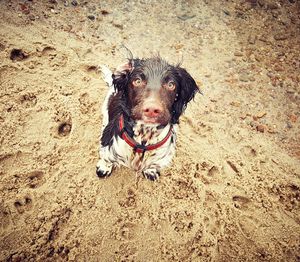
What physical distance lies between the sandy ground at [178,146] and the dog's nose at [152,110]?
1.30m

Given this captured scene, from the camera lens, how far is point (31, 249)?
2607 millimetres

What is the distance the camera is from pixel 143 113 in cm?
222

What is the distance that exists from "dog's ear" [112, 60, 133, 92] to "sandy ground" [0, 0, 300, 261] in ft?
3.64

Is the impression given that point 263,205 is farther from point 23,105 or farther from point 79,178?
point 23,105

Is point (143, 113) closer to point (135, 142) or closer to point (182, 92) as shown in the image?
point (135, 142)

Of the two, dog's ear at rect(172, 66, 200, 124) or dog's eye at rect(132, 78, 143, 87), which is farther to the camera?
dog's ear at rect(172, 66, 200, 124)

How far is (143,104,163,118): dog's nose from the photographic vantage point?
2.15 metres

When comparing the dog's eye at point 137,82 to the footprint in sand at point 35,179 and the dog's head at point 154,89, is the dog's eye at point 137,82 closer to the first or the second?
the dog's head at point 154,89

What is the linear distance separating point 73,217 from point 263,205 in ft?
7.42

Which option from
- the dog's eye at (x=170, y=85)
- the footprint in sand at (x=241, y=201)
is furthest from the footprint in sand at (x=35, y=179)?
the footprint in sand at (x=241, y=201)

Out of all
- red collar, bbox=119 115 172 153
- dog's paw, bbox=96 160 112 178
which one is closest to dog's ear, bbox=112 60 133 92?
red collar, bbox=119 115 172 153

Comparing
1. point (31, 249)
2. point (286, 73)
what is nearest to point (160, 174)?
point (31, 249)

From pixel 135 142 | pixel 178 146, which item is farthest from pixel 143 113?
pixel 178 146

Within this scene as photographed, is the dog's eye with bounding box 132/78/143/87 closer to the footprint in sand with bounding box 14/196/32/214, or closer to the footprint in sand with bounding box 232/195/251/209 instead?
the footprint in sand with bounding box 14/196/32/214
